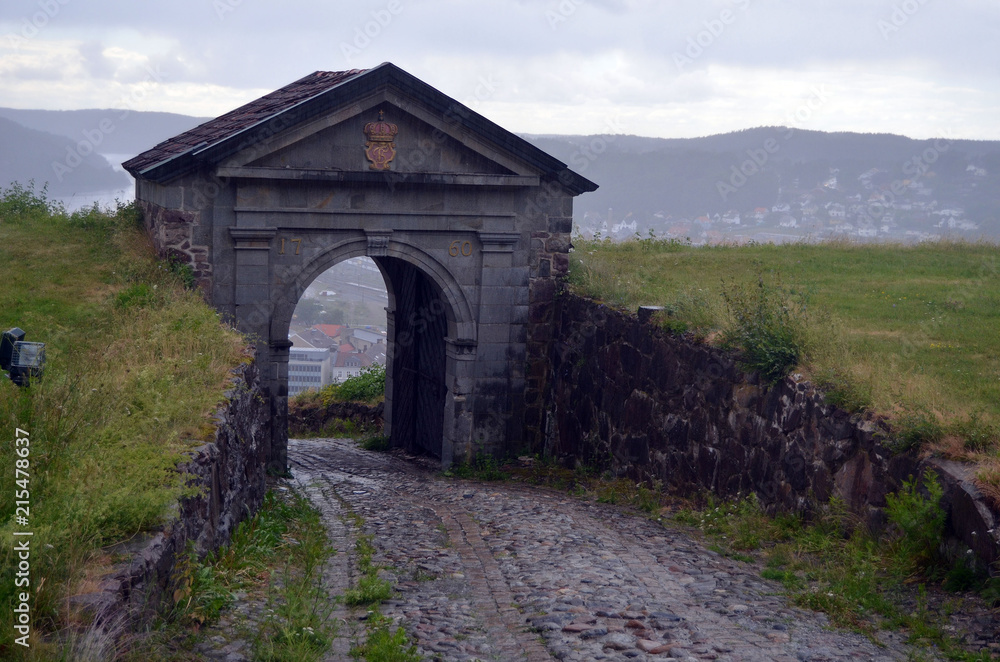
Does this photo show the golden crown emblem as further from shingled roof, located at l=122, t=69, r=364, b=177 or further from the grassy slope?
the grassy slope

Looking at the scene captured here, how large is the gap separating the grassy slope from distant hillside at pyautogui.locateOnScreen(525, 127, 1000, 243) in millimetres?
22698

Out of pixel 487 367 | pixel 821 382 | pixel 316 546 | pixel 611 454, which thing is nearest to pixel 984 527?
pixel 821 382

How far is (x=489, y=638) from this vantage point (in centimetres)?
562

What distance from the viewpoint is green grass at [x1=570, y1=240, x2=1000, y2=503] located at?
689cm

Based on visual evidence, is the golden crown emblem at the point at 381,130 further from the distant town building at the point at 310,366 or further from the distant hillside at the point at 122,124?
the distant hillside at the point at 122,124

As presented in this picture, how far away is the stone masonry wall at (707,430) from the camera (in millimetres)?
6891

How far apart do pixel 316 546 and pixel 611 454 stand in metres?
5.04

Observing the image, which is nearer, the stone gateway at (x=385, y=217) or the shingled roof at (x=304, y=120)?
the shingled roof at (x=304, y=120)

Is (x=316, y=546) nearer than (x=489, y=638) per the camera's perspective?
No

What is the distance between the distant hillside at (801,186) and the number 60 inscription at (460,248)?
2015 cm

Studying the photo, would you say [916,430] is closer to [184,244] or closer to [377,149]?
[377,149]

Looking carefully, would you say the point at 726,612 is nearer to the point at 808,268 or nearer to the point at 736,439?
the point at 736,439

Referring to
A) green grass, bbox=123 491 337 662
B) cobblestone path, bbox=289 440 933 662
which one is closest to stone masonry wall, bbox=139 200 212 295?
cobblestone path, bbox=289 440 933 662

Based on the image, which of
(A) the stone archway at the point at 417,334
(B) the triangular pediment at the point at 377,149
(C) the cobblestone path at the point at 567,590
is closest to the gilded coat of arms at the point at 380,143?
(B) the triangular pediment at the point at 377,149
